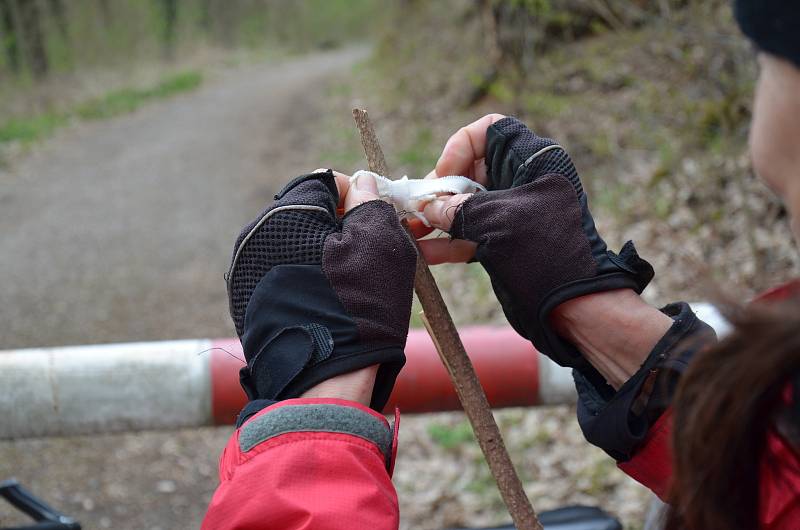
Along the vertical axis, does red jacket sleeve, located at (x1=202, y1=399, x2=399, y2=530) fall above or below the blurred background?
above

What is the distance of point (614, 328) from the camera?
1.36m

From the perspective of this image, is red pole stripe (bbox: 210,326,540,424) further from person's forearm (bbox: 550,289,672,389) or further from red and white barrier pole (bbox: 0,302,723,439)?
person's forearm (bbox: 550,289,672,389)

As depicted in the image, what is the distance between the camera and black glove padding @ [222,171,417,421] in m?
1.23

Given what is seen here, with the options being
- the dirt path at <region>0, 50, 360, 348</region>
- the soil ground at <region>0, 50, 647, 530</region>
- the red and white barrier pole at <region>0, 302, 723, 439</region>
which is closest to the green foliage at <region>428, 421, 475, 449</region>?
the soil ground at <region>0, 50, 647, 530</region>

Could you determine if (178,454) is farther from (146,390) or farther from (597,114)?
(597,114)

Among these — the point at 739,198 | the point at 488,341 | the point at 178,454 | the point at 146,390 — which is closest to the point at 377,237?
the point at 488,341

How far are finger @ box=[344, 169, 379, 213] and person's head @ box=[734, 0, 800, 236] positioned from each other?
741 mm

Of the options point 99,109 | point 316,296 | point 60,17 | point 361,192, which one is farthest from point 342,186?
point 60,17

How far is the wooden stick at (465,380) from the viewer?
4.47 ft

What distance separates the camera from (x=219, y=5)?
2759cm

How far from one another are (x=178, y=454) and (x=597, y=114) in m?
5.65

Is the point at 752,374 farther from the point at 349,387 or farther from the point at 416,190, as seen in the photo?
the point at 416,190

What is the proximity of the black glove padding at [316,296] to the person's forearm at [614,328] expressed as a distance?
1.12ft

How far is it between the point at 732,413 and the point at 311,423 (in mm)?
604
